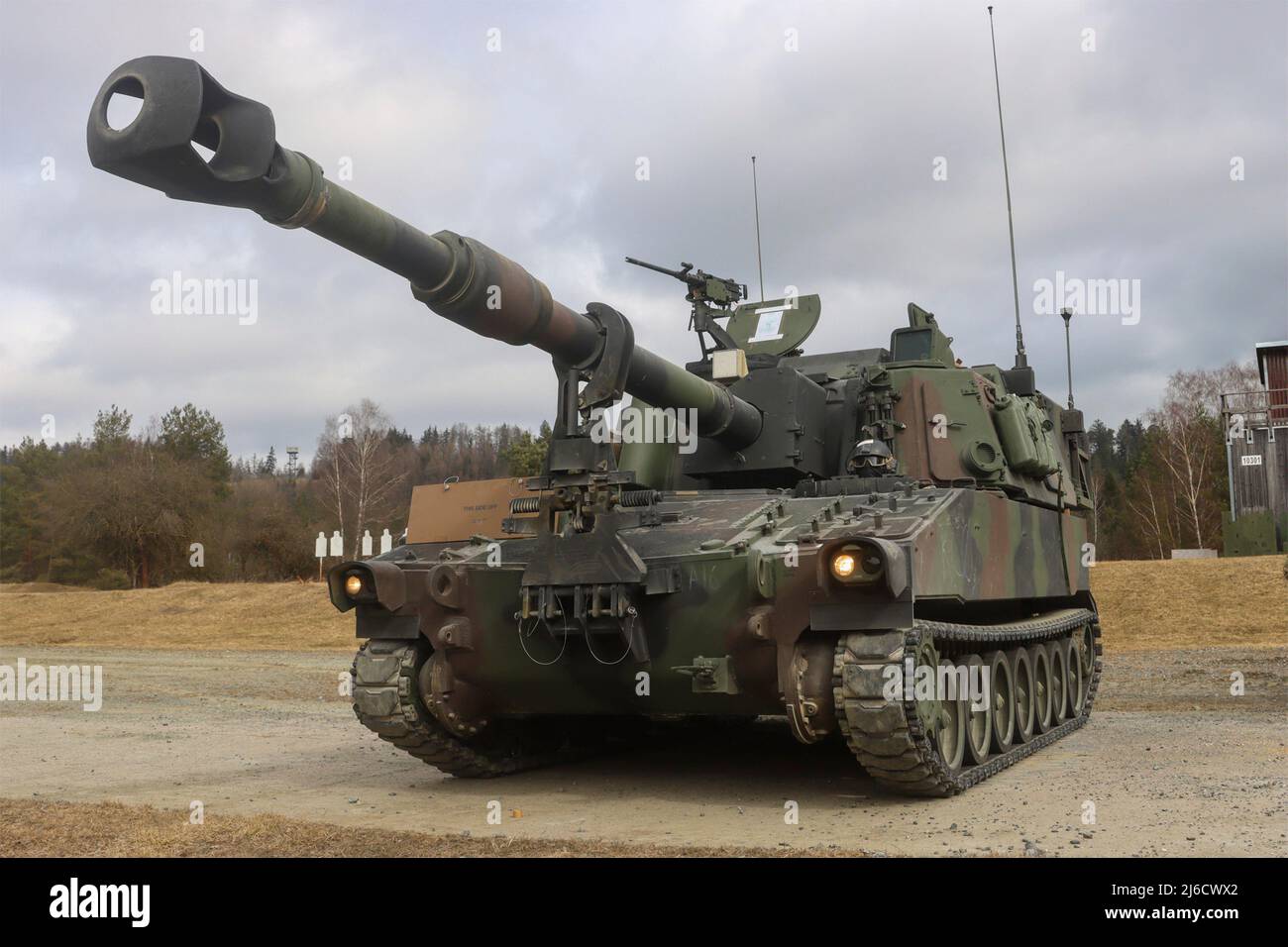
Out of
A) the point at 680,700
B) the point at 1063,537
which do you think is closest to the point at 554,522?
the point at 680,700

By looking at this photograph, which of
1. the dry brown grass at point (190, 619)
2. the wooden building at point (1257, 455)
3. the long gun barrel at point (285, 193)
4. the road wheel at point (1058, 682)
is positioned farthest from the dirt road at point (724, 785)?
the wooden building at point (1257, 455)

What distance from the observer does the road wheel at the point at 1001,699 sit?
32.7 feet

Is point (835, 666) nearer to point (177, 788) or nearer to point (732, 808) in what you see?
point (732, 808)

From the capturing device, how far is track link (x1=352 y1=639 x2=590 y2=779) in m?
9.03

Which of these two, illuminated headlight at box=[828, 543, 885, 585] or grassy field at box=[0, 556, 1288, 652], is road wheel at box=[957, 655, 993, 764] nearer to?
illuminated headlight at box=[828, 543, 885, 585]

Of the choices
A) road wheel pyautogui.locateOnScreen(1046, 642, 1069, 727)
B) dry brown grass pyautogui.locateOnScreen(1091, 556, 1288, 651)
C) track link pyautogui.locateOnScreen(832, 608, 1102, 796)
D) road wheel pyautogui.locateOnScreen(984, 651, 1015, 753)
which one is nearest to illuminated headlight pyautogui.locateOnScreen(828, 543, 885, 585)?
track link pyautogui.locateOnScreen(832, 608, 1102, 796)

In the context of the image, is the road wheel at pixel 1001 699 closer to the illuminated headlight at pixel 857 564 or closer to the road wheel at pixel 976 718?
the road wheel at pixel 976 718

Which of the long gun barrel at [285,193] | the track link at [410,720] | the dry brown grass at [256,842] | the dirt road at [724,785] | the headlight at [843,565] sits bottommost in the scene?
the dirt road at [724,785]

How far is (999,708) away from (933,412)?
8.44 feet

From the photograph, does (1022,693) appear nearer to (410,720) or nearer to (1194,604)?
(410,720)

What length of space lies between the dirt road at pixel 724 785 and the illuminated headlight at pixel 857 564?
1.48 m

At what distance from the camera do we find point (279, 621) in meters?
32.2

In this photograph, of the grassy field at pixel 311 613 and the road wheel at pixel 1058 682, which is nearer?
the road wheel at pixel 1058 682

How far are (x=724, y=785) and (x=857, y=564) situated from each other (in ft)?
8.82
